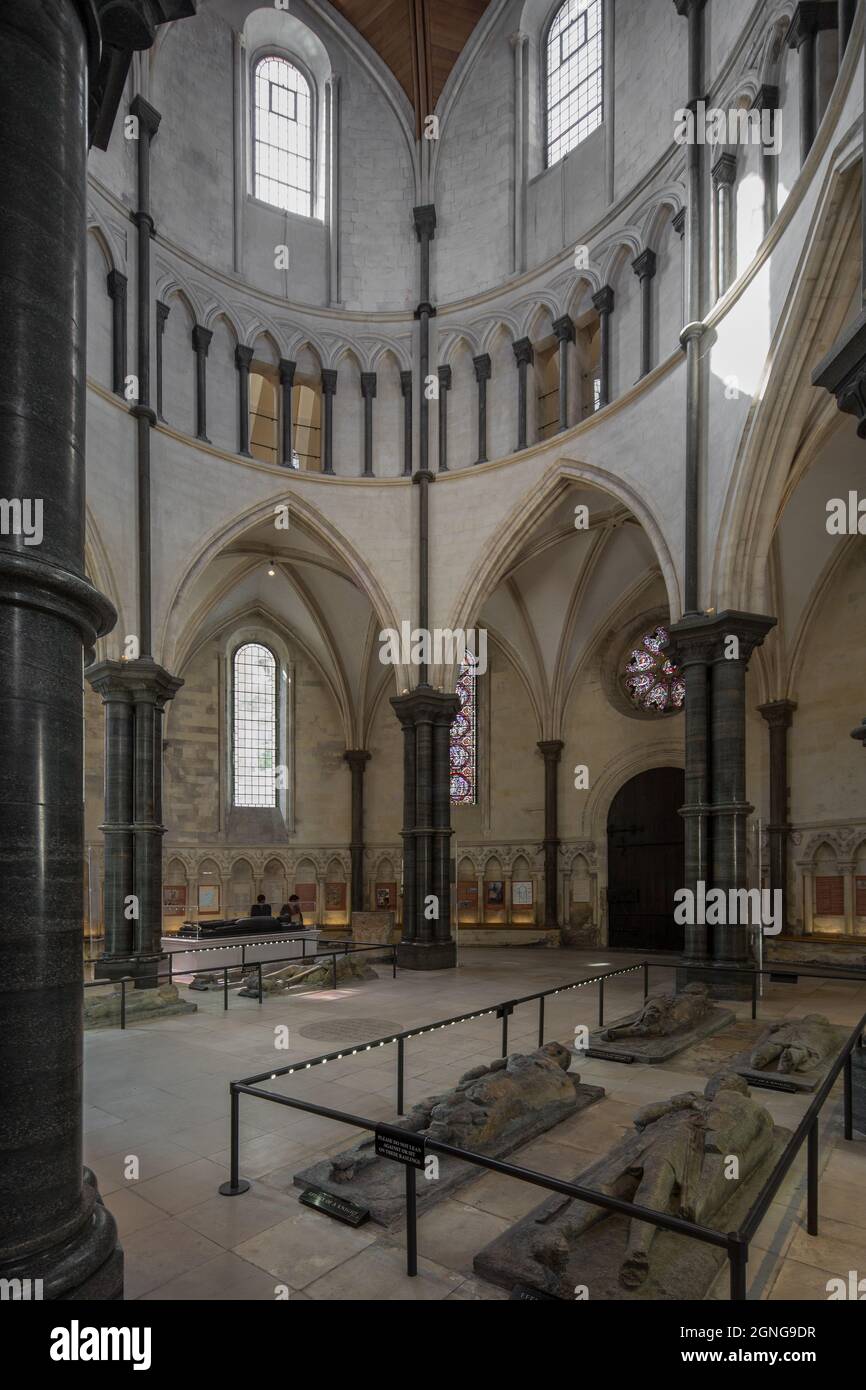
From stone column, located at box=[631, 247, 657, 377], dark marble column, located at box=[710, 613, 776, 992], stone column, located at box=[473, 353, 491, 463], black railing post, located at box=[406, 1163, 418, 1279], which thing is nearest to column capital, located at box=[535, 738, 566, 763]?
stone column, located at box=[473, 353, 491, 463]

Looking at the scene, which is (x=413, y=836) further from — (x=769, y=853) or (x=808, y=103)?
(x=808, y=103)

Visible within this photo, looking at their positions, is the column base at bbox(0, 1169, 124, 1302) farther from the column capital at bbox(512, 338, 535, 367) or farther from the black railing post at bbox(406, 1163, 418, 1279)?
the column capital at bbox(512, 338, 535, 367)

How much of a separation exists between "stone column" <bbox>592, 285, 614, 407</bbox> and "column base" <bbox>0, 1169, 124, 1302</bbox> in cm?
1496

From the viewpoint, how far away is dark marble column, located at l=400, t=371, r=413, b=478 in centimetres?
1820

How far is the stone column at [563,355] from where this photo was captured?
1639cm

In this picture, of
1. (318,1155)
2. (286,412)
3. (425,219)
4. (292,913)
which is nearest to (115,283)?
(286,412)

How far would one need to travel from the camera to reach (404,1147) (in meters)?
4.11

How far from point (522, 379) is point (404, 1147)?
15.9 m

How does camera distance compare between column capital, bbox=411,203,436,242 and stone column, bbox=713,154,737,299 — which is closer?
stone column, bbox=713,154,737,299

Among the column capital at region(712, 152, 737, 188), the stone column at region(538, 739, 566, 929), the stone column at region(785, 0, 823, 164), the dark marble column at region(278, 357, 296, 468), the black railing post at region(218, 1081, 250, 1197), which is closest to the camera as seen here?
the black railing post at region(218, 1081, 250, 1197)

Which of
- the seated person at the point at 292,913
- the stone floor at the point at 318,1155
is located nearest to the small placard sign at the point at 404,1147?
the stone floor at the point at 318,1155

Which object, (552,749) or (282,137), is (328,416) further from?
(552,749)

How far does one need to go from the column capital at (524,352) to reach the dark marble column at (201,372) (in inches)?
242

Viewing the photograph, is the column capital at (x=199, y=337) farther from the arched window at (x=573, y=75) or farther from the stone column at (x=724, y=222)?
the stone column at (x=724, y=222)
